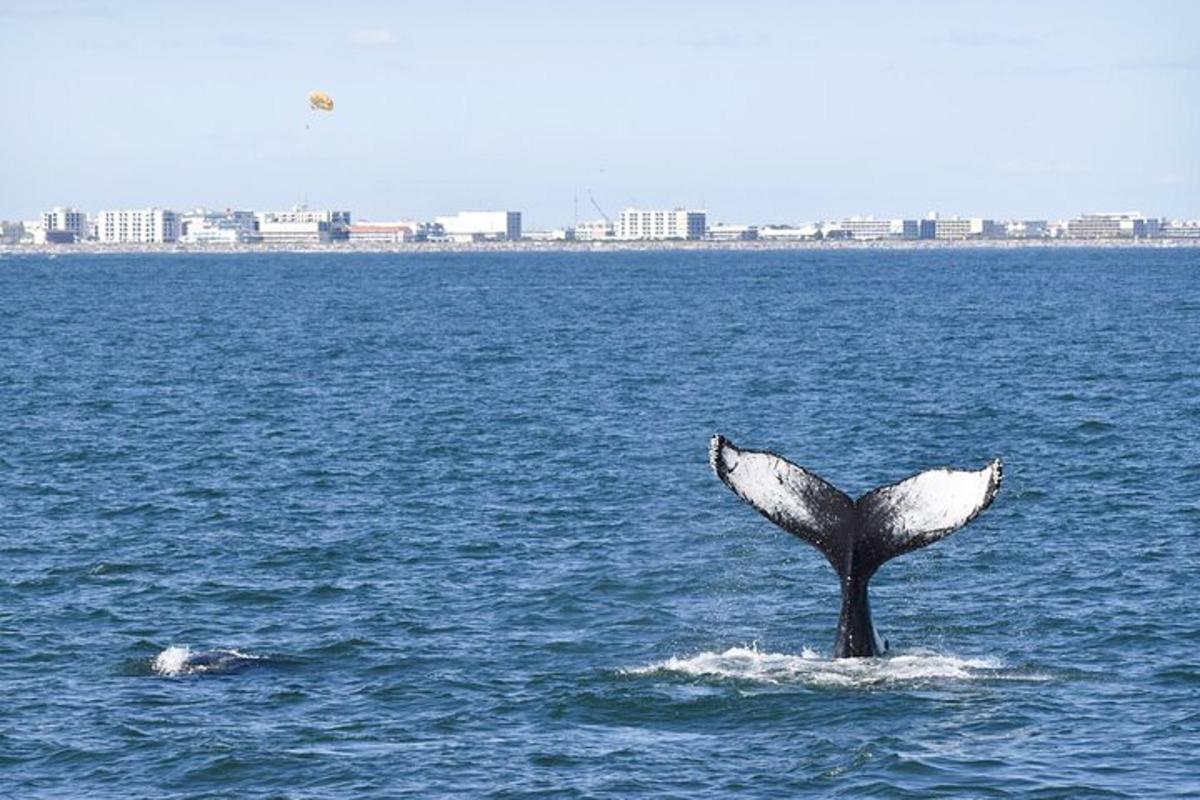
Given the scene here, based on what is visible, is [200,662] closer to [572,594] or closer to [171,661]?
[171,661]

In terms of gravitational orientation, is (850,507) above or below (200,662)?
above

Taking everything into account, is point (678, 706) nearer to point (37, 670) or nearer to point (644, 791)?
point (644, 791)

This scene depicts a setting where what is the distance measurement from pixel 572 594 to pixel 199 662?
752 centimetres

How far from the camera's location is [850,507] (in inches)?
962

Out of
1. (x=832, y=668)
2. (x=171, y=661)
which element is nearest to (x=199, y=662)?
(x=171, y=661)

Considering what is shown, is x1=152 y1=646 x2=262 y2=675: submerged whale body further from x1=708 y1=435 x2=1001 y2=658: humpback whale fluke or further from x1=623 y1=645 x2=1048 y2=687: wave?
x1=708 y1=435 x2=1001 y2=658: humpback whale fluke

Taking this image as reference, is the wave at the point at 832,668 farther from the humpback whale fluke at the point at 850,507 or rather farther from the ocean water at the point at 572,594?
the humpback whale fluke at the point at 850,507

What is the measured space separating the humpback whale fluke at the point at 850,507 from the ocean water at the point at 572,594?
2.22 meters

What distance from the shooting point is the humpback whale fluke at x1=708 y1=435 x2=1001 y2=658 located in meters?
23.2

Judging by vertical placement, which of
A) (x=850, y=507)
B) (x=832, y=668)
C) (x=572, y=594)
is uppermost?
(x=850, y=507)

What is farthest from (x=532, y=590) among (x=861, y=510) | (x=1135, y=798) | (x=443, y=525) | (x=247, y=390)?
(x=247, y=390)

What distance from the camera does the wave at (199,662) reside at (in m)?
28.4

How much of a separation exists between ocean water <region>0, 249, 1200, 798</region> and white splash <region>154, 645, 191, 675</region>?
0.06 m

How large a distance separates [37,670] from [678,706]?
9.18 meters
